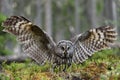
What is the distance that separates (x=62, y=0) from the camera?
1893 inches

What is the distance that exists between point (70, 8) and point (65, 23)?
5.64 ft

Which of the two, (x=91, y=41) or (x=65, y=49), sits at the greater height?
(x=91, y=41)

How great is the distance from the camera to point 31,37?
835cm

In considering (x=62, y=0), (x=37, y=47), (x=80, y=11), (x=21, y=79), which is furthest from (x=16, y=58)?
(x=80, y=11)

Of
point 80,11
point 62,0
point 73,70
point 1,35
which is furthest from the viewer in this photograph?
point 80,11

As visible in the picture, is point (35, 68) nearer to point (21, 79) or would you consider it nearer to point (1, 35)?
point (21, 79)

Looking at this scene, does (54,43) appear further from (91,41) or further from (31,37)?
(91,41)

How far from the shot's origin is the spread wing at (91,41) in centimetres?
849

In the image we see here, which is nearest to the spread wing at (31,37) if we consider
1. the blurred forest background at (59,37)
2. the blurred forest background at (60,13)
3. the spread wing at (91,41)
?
the blurred forest background at (59,37)


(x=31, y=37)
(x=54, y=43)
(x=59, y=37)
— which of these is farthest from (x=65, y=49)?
(x=59, y=37)

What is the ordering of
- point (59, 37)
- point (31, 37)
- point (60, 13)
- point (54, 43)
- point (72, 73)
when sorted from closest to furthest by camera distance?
point (72, 73) < point (54, 43) < point (31, 37) < point (60, 13) < point (59, 37)

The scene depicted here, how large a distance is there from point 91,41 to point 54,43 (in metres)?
0.82

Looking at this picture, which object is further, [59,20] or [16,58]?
[59,20]

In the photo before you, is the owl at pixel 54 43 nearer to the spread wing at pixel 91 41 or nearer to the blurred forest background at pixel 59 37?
the spread wing at pixel 91 41
